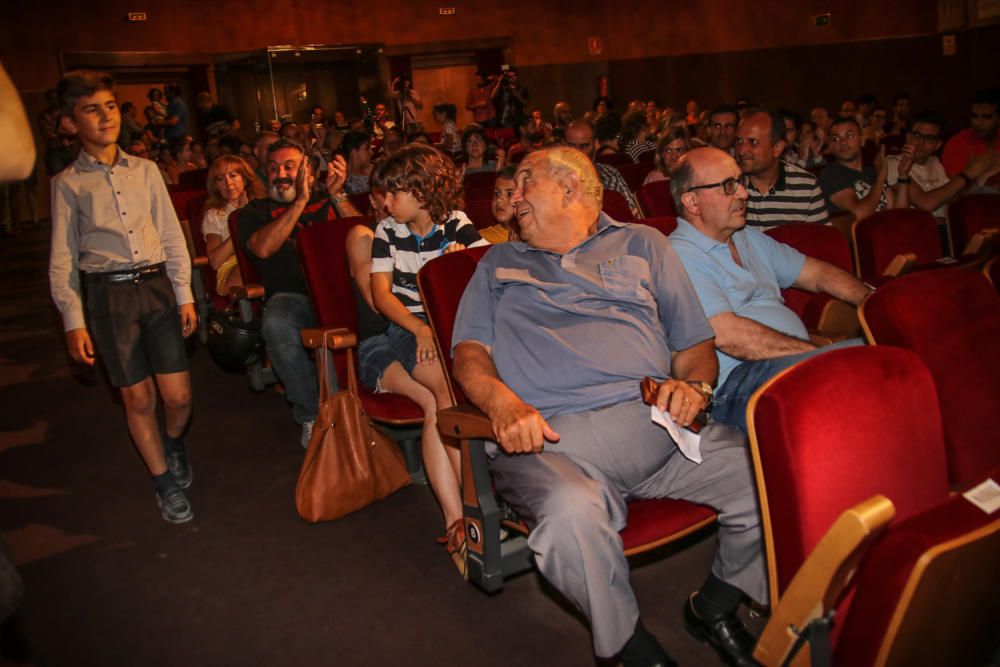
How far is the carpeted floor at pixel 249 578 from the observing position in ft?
7.35

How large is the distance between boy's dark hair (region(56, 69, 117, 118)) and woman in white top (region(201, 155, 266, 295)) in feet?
5.06

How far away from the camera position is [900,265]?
9.73ft

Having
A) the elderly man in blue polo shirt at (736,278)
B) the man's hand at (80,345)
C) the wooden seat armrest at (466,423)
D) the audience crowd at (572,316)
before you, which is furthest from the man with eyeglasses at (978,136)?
the man's hand at (80,345)

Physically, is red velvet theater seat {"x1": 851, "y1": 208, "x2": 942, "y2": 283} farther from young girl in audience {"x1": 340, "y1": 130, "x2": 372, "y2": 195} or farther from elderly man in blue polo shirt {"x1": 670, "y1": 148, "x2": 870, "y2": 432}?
young girl in audience {"x1": 340, "y1": 130, "x2": 372, "y2": 195}

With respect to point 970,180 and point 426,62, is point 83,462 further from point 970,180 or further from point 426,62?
point 426,62

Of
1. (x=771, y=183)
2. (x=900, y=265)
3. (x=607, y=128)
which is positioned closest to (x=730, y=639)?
(x=900, y=265)

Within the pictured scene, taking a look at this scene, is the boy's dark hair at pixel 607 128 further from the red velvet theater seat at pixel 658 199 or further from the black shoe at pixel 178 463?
the black shoe at pixel 178 463

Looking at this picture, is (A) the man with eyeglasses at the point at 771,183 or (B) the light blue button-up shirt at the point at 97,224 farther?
(A) the man with eyeglasses at the point at 771,183

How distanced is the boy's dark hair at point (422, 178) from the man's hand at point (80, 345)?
1.07 m

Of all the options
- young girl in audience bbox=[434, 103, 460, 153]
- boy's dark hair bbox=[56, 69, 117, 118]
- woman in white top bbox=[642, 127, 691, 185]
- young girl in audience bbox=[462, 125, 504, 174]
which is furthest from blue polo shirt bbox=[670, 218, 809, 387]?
young girl in audience bbox=[434, 103, 460, 153]

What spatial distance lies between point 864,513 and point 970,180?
4.49 metres

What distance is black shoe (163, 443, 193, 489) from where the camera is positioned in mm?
3262

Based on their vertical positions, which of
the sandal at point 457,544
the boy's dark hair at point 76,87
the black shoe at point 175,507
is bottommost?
the sandal at point 457,544

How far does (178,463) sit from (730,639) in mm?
2224
